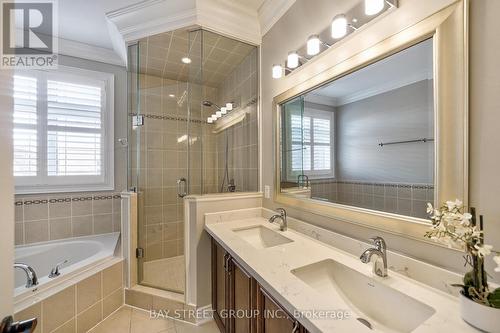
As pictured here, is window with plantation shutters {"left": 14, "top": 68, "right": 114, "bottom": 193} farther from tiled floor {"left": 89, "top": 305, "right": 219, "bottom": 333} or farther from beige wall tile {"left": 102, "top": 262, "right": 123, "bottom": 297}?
tiled floor {"left": 89, "top": 305, "right": 219, "bottom": 333}

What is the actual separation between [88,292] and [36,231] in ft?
3.80

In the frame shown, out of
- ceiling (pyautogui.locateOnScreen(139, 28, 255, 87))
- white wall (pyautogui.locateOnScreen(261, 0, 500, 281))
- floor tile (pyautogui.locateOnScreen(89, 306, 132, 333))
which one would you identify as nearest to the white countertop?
white wall (pyautogui.locateOnScreen(261, 0, 500, 281))

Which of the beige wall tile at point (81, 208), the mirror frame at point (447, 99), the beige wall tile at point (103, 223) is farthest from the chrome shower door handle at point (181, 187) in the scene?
the mirror frame at point (447, 99)

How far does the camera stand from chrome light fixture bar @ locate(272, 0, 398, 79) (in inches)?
40.1

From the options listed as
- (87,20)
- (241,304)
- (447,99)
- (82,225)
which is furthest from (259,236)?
(87,20)

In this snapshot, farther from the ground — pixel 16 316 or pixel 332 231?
pixel 332 231

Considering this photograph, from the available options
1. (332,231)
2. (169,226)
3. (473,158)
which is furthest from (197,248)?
(473,158)

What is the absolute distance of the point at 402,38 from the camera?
3.15 ft

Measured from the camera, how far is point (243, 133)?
2.39 m

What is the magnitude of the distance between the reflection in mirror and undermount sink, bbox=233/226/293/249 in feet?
1.17

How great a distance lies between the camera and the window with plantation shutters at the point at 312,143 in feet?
4.88

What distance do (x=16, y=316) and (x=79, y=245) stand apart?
1.15 meters

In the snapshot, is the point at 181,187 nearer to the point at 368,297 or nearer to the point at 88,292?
the point at 88,292

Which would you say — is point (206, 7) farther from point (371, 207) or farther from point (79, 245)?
point (79, 245)
